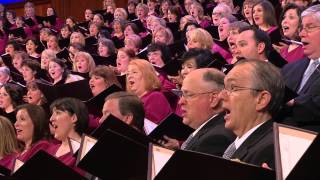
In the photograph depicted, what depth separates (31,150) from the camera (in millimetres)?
3244

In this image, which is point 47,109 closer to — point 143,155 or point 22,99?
point 22,99

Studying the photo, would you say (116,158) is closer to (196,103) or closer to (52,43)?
(196,103)

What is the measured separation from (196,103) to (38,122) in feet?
4.23

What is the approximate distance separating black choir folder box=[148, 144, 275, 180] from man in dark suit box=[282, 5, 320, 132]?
→ 0.86 meters

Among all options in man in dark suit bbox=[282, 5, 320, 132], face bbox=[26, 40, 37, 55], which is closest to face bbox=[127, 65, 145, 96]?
man in dark suit bbox=[282, 5, 320, 132]

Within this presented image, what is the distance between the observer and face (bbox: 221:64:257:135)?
194 centimetres

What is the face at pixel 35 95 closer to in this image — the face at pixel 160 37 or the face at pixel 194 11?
the face at pixel 160 37

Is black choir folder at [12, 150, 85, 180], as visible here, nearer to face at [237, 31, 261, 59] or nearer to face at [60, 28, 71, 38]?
face at [237, 31, 261, 59]

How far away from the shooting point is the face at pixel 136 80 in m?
3.63

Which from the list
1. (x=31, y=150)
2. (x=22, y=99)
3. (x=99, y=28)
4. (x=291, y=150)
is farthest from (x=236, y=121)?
(x=99, y=28)

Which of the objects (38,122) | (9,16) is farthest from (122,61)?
(9,16)

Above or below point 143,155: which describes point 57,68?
below

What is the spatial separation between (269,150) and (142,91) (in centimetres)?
186

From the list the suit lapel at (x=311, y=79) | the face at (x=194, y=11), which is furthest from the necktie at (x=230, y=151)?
the face at (x=194, y=11)
